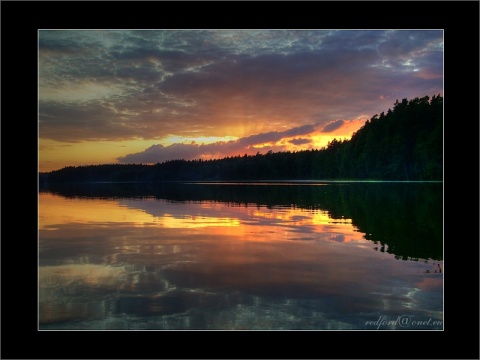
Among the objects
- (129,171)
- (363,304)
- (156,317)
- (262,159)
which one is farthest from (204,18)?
(262,159)

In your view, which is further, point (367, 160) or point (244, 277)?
point (367, 160)

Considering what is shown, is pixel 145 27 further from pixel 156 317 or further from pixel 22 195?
pixel 156 317

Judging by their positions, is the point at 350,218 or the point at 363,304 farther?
the point at 350,218

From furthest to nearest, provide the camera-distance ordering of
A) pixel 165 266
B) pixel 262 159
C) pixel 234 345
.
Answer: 1. pixel 262 159
2. pixel 165 266
3. pixel 234 345

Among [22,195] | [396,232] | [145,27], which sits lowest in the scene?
[396,232]

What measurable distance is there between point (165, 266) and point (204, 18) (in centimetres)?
665

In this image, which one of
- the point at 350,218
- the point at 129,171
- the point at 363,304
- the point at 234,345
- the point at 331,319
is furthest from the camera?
the point at 129,171

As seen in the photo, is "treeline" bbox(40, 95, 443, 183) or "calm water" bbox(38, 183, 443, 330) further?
"treeline" bbox(40, 95, 443, 183)

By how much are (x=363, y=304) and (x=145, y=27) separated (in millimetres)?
7441

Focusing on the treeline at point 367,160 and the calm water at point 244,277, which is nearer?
the calm water at point 244,277

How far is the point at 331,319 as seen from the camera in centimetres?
929

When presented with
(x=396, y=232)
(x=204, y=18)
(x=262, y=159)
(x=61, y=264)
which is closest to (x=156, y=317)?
(x=61, y=264)

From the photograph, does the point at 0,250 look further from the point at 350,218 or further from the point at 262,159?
the point at 262,159

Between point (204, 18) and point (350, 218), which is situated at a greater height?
point (204, 18)
